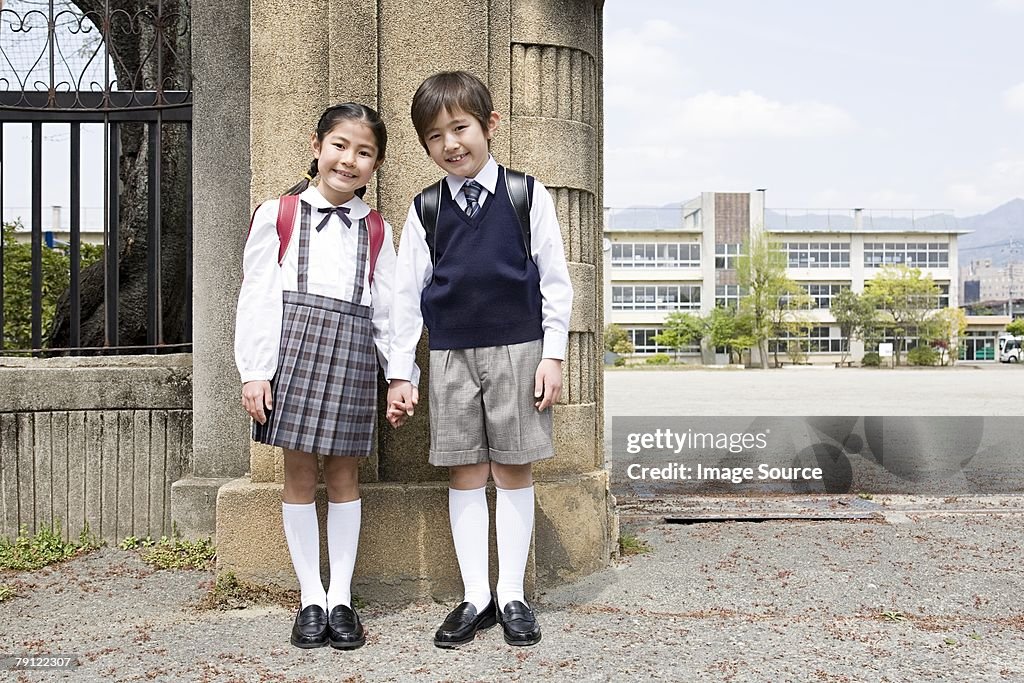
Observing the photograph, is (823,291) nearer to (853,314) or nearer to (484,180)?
(853,314)

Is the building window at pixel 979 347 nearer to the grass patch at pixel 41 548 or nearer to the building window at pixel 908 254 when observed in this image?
the building window at pixel 908 254

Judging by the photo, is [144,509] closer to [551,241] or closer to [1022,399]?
[551,241]

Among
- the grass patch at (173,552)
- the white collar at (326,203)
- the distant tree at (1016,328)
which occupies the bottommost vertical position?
the grass patch at (173,552)

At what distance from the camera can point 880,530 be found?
573 centimetres

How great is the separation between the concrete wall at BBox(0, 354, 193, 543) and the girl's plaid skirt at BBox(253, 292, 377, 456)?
186 centimetres

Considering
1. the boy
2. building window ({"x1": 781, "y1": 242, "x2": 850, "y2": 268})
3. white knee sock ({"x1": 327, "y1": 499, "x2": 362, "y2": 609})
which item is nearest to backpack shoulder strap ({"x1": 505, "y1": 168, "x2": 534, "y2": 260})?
the boy

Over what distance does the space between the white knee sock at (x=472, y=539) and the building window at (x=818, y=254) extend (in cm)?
8731

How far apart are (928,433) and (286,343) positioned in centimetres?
1060

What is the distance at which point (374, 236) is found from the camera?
12.8ft

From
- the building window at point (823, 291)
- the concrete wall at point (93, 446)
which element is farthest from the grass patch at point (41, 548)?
the building window at point (823, 291)

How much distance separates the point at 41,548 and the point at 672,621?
331 centimetres

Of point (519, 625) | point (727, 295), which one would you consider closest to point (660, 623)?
point (519, 625)

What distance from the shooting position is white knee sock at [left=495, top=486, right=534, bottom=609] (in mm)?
3863

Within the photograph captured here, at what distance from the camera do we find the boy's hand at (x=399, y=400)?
148 inches
